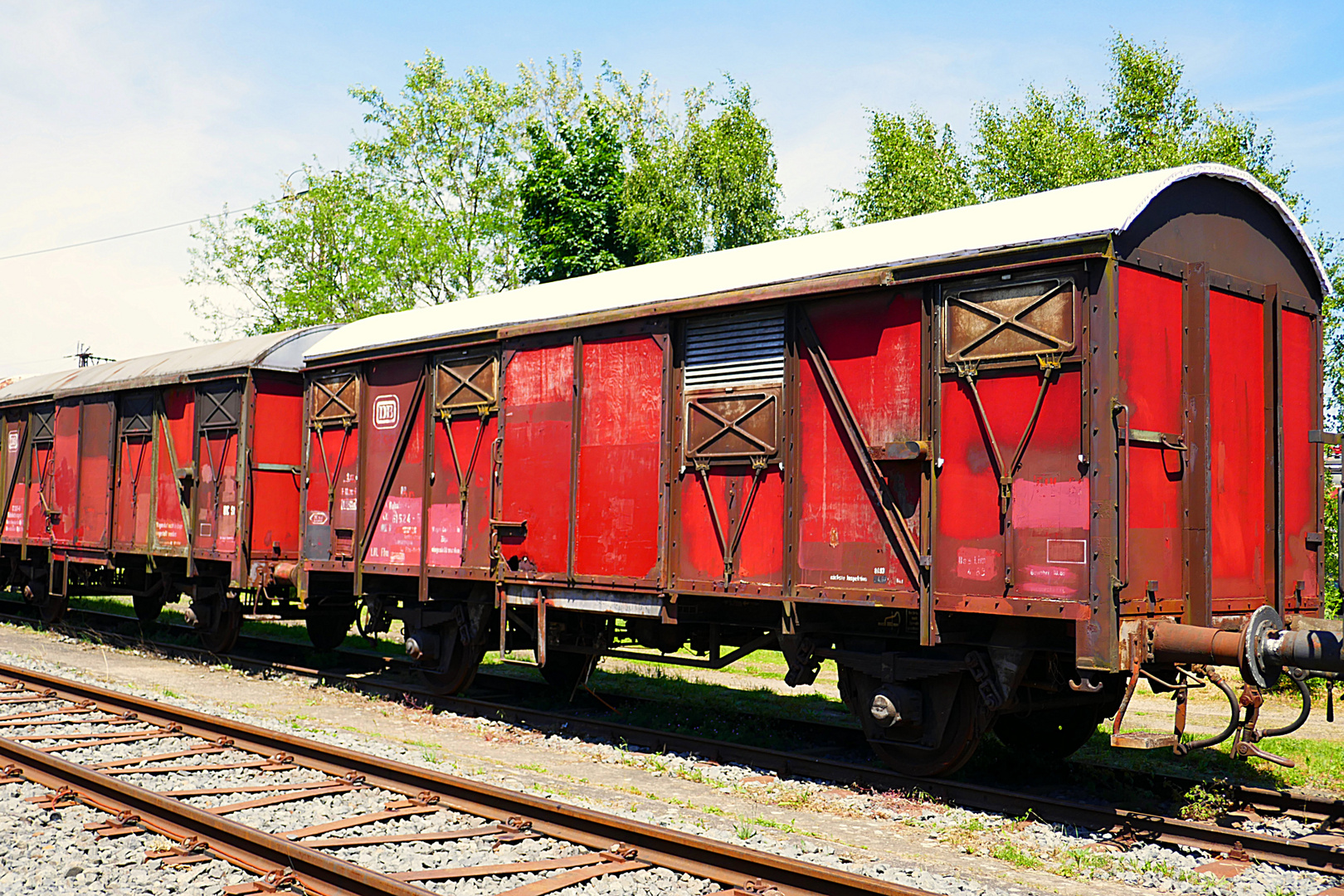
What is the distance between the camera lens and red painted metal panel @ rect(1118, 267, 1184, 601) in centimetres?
731

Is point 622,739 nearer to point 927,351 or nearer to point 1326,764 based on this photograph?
point 927,351

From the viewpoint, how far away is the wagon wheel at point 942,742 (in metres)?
8.11

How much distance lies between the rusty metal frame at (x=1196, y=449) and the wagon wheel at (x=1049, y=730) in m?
1.68

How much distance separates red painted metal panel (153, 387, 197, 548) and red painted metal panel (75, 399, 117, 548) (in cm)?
156

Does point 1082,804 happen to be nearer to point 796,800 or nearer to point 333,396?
point 796,800

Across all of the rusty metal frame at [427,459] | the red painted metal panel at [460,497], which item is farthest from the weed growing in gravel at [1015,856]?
the rusty metal frame at [427,459]

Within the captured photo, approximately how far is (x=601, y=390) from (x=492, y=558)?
230cm

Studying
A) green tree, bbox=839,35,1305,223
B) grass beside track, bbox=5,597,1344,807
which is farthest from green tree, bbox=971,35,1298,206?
grass beside track, bbox=5,597,1344,807

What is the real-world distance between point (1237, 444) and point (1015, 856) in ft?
12.4

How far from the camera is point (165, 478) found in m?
16.3

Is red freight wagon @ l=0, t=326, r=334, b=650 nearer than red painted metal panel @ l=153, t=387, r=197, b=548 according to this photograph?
Yes

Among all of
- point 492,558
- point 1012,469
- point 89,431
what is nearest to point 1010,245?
point 1012,469

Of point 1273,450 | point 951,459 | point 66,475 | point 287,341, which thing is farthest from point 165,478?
point 1273,450

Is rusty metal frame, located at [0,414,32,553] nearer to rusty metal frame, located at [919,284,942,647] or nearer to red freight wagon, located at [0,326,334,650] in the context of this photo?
red freight wagon, located at [0,326,334,650]
